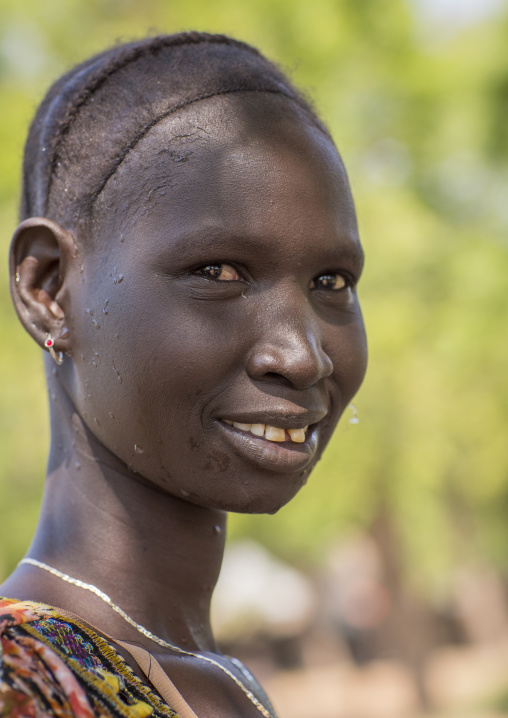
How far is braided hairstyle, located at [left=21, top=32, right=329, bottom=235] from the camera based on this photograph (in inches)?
76.0

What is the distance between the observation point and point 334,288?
2.04 metres

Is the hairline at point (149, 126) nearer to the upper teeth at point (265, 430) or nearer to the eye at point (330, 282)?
the eye at point (330, 282)

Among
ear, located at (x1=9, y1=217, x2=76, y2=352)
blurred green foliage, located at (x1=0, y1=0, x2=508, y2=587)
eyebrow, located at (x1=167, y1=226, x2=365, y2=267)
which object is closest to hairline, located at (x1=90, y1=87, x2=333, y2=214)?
ear, located at (x1=9, y1=217, x2=76, y2=352)

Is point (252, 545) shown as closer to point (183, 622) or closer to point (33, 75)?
point (33, 75)

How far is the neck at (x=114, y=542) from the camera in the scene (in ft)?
6.24

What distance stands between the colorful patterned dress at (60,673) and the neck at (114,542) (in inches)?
11.2

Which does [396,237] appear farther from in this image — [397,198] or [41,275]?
[41,275]

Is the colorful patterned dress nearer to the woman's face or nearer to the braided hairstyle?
the woman's face

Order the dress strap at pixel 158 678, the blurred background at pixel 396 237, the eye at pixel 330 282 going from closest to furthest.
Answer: the dress strap at pixel 158 678, the eye at pixel 330 282, the blurred background at pixel 396 237

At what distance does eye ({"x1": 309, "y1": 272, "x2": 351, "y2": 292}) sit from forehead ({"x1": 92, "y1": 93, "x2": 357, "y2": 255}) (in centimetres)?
11

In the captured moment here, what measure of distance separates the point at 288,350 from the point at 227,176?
0.40 metres

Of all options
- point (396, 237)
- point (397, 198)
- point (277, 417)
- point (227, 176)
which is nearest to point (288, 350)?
point (277, 417)

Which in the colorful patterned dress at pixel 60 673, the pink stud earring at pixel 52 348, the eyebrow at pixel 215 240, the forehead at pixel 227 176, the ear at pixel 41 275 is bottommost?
the colorful patterned dress at pixel 60 673

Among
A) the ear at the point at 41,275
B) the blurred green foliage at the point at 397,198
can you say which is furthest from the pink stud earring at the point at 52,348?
the blurred green foliage at the point at 397,198
